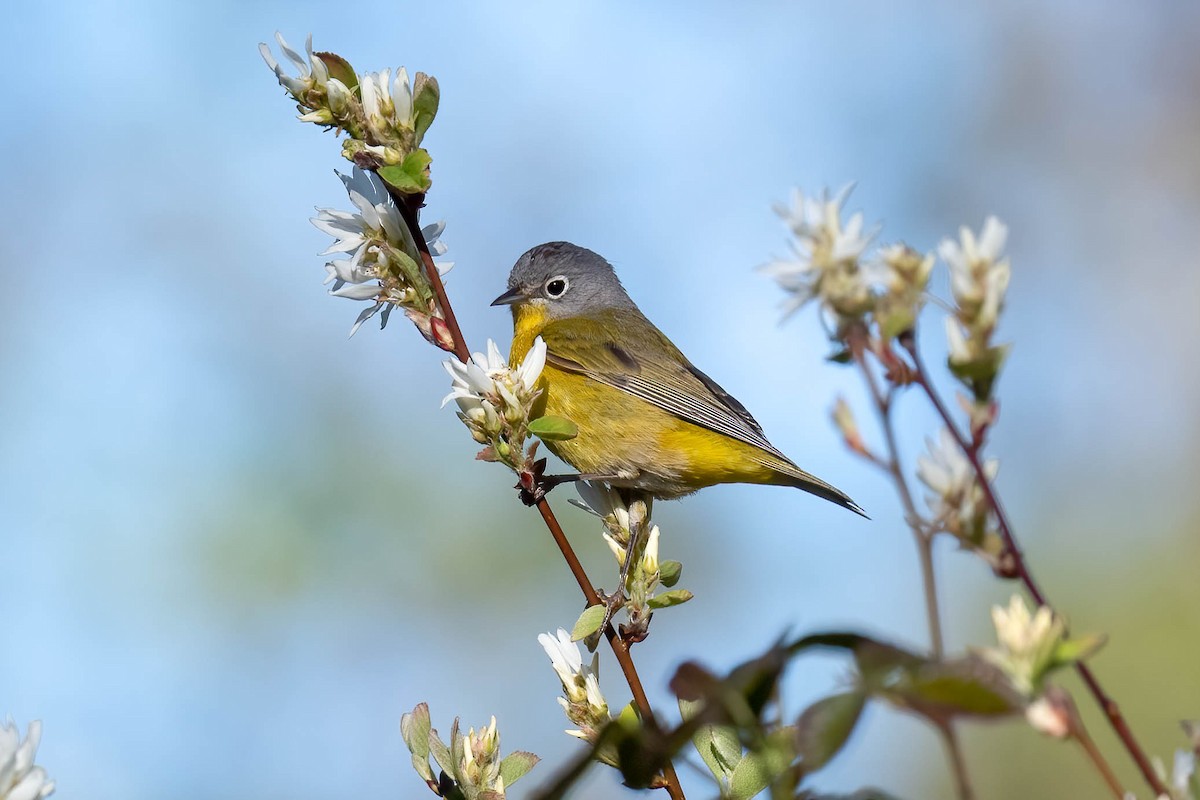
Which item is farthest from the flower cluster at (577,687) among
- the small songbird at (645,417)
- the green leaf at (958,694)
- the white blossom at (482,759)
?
the small songbird at (645,417)

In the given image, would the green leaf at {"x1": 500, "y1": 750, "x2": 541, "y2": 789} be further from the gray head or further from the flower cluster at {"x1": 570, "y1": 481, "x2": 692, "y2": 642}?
the gray head

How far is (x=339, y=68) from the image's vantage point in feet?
7.16

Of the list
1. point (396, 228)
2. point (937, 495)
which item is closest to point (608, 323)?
point (396, 228)

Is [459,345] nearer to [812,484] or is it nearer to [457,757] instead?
[457,757]

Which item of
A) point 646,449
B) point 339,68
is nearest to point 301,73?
point 339,68

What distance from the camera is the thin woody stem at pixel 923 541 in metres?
0.83

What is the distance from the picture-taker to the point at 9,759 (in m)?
1.14

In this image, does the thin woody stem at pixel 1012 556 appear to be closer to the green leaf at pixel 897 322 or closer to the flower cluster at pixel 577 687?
the green leaf at pixel 897 322

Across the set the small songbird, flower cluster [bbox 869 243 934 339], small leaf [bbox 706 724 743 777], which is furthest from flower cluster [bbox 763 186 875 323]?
the small songbird

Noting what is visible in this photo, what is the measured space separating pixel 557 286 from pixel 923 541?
531 centimetres

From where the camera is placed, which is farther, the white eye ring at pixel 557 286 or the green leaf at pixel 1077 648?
the white eye ring at pixel 557 286

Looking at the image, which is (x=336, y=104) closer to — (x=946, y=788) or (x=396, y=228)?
(x=396, y=228)

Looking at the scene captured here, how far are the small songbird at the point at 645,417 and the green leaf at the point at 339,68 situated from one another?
2.48m

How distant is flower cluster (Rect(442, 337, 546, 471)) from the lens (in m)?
2.18
